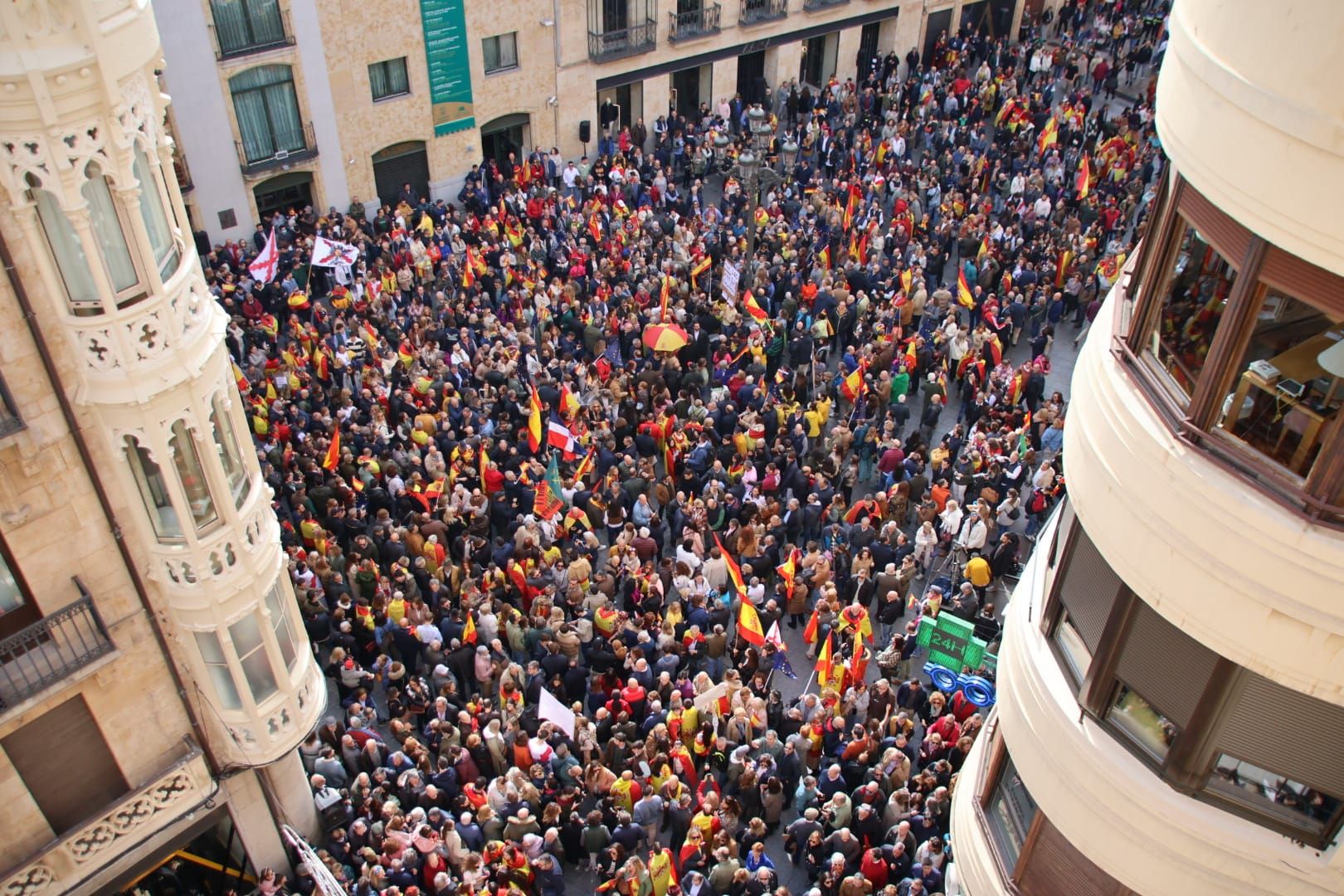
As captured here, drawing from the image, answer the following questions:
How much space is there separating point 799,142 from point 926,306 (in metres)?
11.6

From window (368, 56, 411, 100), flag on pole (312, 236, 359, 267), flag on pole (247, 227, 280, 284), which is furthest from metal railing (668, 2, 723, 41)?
flag on pole (247, 227, 280, 284)

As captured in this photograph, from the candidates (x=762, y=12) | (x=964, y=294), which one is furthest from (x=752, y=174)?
(x=762, y=12)

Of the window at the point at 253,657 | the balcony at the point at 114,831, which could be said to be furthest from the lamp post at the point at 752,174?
the balcony at the point at 114,831

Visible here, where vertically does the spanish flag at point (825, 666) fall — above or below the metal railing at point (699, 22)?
below

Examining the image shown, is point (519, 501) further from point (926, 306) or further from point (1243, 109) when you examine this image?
point (1243, 109)

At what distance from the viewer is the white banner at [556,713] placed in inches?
640

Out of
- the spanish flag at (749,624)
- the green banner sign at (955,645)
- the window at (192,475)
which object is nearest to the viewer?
the window at (192,475)

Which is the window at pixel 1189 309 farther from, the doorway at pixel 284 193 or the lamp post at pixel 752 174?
the doorway at pixel 284 193

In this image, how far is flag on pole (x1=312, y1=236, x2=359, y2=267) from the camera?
2666 centimetres

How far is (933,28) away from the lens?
148ft

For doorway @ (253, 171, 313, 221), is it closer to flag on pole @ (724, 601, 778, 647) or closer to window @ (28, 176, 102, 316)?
flag on pole @ (724, 601, 778, 647)

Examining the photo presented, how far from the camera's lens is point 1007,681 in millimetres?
10875

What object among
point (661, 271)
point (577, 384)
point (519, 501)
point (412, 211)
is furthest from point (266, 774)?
point (412, 211)

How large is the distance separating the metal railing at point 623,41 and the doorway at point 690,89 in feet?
8.10
